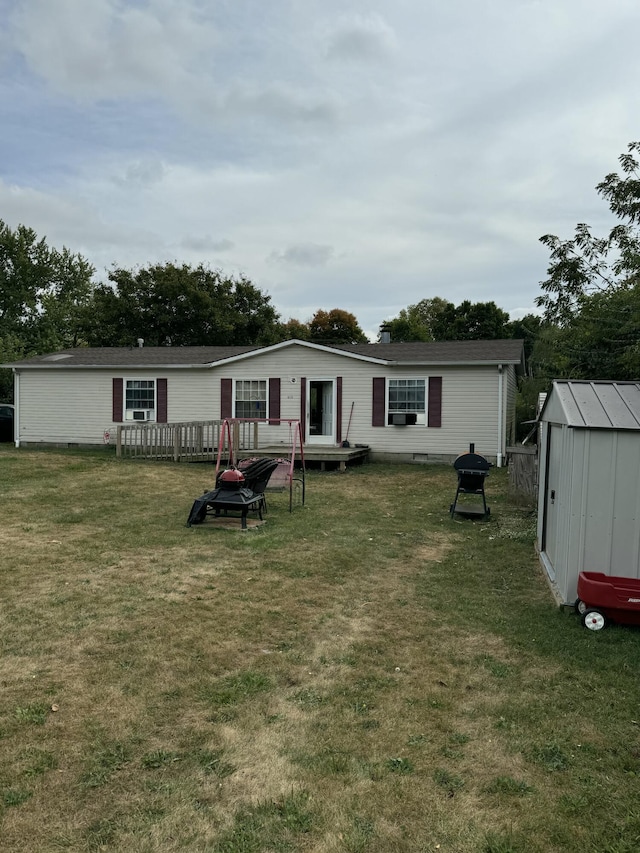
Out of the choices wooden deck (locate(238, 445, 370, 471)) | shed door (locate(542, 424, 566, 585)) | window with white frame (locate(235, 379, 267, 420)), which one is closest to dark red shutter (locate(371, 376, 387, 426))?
wooden deck (locate(238, 445, 370, 471))

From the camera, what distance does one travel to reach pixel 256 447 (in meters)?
15.4

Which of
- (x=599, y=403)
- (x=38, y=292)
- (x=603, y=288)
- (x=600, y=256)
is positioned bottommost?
(x=599, y=403)

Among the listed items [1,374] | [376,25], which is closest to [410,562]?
[376,25]

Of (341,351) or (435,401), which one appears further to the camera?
(341,351)

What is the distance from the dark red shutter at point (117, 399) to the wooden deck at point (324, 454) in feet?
16.4

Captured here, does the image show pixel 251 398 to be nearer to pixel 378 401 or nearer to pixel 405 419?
pixel 378 401

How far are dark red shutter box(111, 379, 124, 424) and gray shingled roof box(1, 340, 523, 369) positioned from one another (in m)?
0.61

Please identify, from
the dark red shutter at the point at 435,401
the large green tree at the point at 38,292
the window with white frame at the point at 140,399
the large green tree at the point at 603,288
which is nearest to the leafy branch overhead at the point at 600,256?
the large green tree at the point at 603,288

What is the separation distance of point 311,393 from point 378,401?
2.26m

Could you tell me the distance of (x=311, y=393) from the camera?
16703mm

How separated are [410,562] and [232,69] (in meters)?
10.7

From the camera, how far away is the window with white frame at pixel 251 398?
16297 millimetres

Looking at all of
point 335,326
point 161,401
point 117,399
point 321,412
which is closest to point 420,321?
point 335,326

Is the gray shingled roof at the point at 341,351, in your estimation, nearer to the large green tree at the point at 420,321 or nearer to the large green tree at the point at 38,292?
the large green tree at the point at 38,292
